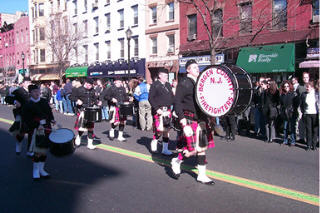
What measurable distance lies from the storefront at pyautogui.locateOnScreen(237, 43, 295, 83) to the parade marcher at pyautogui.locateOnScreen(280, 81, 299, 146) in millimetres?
9348

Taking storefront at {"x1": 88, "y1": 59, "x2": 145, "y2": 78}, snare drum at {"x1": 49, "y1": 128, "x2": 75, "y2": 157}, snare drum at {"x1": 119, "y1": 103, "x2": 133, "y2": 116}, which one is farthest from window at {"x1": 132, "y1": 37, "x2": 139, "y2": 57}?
snare drum at {"x1": 49, "y1": 128, "x2": 75, "y2": 157}

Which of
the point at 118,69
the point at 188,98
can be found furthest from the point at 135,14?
the point at 188,98

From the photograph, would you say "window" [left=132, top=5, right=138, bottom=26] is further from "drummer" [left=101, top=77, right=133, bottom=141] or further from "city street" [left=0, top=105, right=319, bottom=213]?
"city street" [left=0, top=105, right=319, bottom=213]

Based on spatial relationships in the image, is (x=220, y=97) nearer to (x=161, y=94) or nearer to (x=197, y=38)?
(x=161, y=94)

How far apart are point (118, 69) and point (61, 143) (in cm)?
2707

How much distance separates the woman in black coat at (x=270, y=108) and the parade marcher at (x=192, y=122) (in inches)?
189

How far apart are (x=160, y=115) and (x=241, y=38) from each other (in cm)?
1525

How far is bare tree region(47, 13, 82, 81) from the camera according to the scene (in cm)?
3441

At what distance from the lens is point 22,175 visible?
609cm

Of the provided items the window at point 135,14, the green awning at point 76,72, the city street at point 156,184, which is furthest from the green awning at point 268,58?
the green awning at point 76,72

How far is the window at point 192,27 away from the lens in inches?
961

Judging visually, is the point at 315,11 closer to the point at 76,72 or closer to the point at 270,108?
the point at 270,108

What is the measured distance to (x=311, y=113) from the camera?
8.62 meters

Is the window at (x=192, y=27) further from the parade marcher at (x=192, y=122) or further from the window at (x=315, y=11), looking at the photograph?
the parade marcher at (x=192, y=122)
